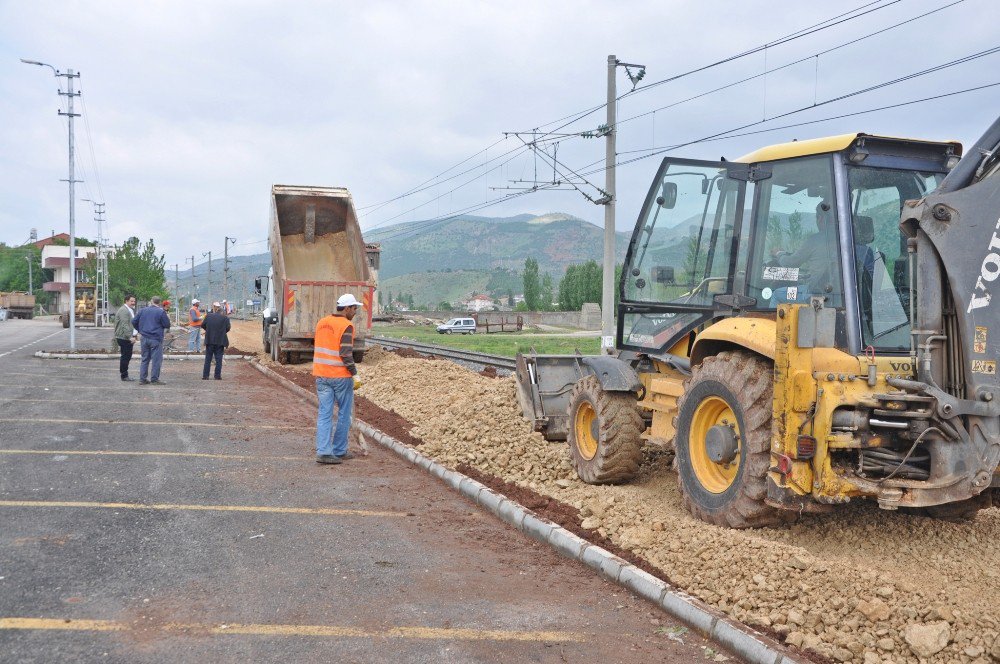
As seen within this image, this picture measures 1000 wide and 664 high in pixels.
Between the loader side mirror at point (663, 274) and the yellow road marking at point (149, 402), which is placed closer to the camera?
the loader side mirror at point (663, 274)

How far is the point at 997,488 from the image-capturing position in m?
5.70

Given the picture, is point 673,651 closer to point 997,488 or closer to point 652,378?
point 997,488

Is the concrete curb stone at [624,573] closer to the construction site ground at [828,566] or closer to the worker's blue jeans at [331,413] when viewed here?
the construction site ground at [828,566]

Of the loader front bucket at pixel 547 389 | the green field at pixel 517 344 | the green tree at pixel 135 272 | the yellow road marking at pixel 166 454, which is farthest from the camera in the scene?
the green tree at pixel 135 272

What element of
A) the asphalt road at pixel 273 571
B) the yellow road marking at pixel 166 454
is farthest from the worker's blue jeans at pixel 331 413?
the yellow road marking at pixel 166 454

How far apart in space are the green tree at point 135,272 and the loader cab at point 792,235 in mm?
64693

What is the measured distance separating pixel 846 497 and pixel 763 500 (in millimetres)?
593

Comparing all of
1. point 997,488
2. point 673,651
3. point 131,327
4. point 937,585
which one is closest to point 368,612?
point 673,651

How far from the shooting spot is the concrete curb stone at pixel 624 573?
178 inches

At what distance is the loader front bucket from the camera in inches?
395

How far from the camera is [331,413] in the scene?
9.63 meters

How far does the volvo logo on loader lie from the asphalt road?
269 centimetres

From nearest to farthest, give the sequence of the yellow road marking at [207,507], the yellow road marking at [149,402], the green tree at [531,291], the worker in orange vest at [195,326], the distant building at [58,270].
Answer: the yellow road marking at [207,507] < the yellow road marking at [149,402] < the worker in orange vest at [195,326] < the distant building at [58,270] < the green tree at [531,291]

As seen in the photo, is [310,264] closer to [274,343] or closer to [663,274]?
[274,343]
